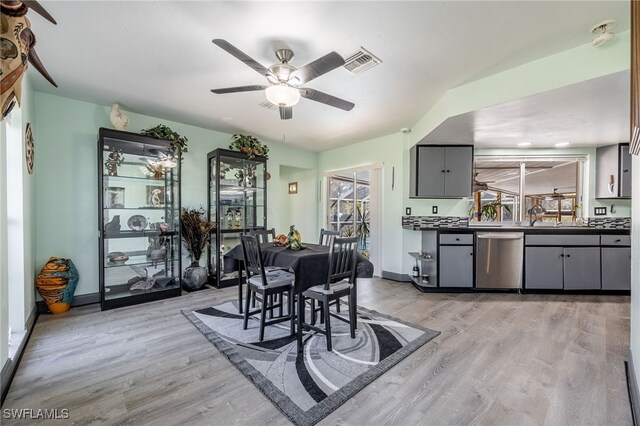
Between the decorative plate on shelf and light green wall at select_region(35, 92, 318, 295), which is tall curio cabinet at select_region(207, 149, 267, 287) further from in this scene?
light green wall at select_region(35, 92, 318, 295)

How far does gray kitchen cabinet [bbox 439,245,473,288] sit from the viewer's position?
163 inches

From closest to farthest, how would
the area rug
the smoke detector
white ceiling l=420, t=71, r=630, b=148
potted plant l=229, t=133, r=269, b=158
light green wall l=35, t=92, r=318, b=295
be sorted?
the area rug → the smoke detector → white ceiling l=420, t=71, r=630, b=148 → light green wall l=35, t=92, r=318, b=295 → potted plant l=229, t=133, r=269, b=158

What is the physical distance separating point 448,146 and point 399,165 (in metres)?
0.80

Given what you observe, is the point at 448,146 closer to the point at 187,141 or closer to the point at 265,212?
the point at 265,212

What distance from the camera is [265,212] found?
196 inches

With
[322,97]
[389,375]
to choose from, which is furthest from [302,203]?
[389,375]

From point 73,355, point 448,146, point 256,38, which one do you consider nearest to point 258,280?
point 73,355

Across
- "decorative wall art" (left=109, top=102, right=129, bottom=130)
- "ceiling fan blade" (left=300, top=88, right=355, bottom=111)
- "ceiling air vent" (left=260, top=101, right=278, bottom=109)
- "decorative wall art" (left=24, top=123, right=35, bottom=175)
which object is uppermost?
"ceiling air vent" (left=260, top=101, right=278, bottom=109)

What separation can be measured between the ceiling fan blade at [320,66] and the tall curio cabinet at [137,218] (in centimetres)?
259

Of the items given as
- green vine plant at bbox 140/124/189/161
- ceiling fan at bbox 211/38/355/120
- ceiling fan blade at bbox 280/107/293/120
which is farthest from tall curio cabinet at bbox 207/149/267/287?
ceiling fan at bbox 211/38/355/120

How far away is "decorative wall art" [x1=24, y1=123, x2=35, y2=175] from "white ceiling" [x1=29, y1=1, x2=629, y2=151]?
58cm

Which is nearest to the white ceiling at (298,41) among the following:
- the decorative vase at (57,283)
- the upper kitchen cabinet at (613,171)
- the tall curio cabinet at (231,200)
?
the tall curio cabinet at (231,200)

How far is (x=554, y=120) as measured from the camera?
3.23 metres

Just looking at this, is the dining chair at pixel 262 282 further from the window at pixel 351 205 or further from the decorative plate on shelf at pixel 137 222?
the window at pixel 351 205
